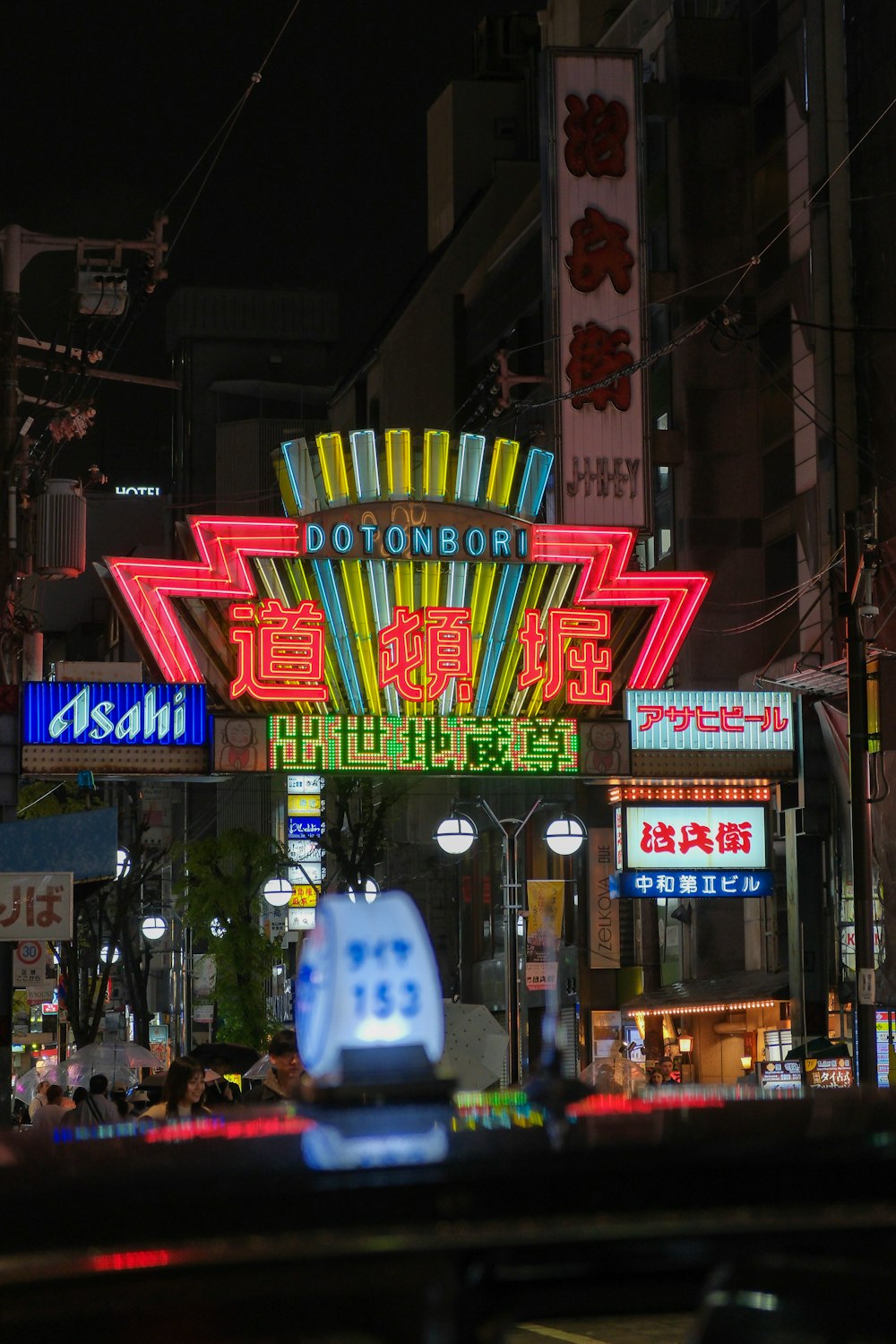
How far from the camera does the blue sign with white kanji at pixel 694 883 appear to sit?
2556 centimetres

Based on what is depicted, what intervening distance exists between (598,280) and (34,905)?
15.4m

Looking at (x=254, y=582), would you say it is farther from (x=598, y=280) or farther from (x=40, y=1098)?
(x=598, y=280)

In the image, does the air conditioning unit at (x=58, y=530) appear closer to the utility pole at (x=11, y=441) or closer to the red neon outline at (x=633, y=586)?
the utility pole at (x=11, y=441)

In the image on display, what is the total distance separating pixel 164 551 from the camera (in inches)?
4525

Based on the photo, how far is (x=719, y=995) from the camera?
4034 centimetres

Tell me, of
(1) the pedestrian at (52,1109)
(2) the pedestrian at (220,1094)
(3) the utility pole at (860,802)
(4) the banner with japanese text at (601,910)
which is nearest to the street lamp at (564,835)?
(2) the pedestrian at (220,1094)

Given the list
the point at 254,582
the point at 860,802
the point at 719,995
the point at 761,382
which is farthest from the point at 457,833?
the point at 761,382

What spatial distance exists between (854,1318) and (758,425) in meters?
41.1

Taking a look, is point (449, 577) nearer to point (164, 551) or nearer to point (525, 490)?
point (525, 490)

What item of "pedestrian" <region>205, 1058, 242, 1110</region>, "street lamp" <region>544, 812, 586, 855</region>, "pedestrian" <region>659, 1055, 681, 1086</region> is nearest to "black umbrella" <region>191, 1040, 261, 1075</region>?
"pedestrian" <region>205, 1058, 242, 1110</region>

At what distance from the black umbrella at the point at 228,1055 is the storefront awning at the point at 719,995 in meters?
10.5

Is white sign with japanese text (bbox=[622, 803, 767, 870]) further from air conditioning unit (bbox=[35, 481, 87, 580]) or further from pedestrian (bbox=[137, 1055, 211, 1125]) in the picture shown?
pedestrian (bbox=[137, 1055, 211, 1125])

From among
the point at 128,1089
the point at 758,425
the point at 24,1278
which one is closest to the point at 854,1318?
the point at 24,1278

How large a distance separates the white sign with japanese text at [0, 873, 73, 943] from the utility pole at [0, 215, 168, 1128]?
7.25ft
